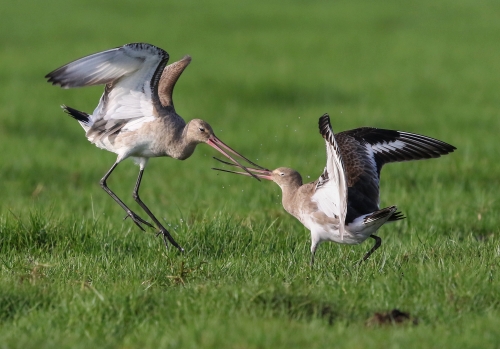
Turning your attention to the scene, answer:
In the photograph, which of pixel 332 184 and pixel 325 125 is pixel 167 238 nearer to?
pixel 332 184

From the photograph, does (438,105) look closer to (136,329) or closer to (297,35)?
(297,35)

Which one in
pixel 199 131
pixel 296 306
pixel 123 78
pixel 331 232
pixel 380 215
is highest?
pixel 123 78

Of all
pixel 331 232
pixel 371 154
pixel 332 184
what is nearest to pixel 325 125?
pixel 332 184

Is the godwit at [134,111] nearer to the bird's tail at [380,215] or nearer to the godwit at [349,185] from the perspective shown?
the godwit at [349,185]

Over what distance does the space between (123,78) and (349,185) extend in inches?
93.4

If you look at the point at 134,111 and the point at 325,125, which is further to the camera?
the point at 134,111

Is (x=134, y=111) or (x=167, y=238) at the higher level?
(x=134, y=111)

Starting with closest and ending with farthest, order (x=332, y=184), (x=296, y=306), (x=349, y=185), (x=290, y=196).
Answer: (x=296, y=306) → (x=332, y=184) → (x=349, y=185) → (x=290, y=196)

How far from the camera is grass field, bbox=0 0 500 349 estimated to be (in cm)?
521

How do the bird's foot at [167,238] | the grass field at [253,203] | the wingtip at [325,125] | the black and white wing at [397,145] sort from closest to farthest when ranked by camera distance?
the grass field at [253,203] → the wingtip at [325,125] → the bird's foot at [167,238] → the black and white wing at [397,145]

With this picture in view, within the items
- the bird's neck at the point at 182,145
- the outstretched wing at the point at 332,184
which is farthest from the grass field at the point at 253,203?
the bird's neck at the point at 182,145

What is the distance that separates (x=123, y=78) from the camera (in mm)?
8148

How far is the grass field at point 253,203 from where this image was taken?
5211 mm

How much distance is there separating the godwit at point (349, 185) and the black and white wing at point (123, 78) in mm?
1305
